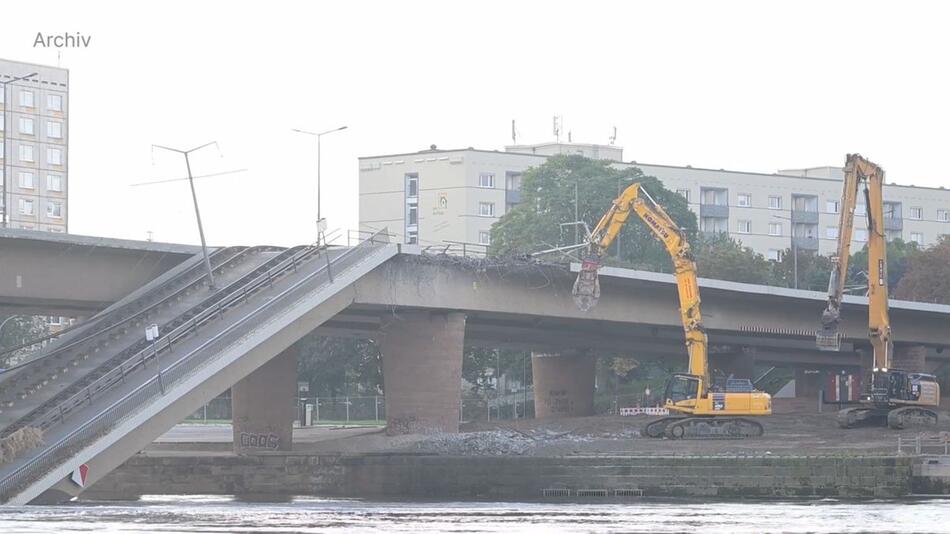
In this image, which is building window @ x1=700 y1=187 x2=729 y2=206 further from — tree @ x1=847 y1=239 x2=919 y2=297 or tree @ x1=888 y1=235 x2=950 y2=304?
tree @ x1=888 y1=235 x2=950 y2=304

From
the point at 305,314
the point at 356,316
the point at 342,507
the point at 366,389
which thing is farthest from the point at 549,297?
the point at 366,389

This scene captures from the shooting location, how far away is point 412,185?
176m

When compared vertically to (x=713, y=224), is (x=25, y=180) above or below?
above

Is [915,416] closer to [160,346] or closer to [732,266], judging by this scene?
[160,346]

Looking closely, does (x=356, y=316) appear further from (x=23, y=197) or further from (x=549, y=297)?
(x=23, y=197)

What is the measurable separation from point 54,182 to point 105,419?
134 meters

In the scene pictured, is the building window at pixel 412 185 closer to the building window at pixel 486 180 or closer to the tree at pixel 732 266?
the building window at pixel 486 180

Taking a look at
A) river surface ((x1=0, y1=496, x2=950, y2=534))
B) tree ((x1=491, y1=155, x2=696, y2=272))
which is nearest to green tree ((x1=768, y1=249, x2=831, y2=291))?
tree ((x1=491, y1=155, x2=696, y2=272))

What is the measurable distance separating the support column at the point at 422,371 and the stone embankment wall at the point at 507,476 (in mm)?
6225

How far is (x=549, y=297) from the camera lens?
254 feet

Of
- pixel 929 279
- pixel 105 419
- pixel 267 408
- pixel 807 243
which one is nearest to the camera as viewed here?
pixel 105 419

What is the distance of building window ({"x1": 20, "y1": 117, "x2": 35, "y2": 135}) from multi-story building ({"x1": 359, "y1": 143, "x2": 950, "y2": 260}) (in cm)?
3369

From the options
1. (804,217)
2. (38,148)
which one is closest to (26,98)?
(38,148)

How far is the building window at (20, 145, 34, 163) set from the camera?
179 m
